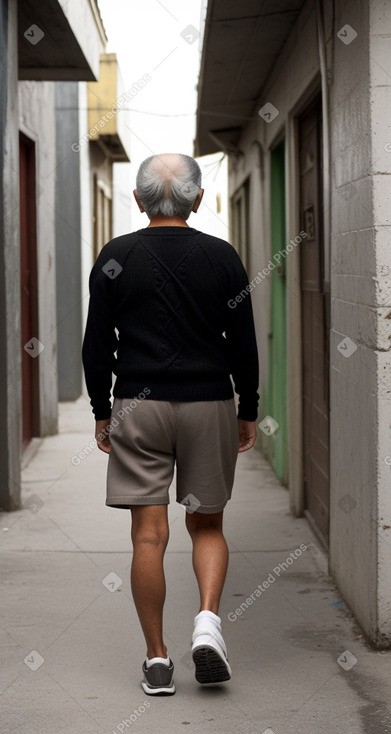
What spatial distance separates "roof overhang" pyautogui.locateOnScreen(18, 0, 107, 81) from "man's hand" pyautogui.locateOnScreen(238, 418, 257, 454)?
3.84 metres

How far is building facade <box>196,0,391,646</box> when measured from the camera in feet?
13.0

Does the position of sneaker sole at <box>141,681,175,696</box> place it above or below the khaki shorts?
below

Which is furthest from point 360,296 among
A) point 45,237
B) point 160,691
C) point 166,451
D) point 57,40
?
point 45,237

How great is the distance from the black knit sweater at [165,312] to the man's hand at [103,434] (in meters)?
0.13

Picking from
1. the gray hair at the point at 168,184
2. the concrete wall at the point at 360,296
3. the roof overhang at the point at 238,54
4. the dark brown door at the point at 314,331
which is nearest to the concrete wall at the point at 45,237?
the roof overhang at the point at 238,54

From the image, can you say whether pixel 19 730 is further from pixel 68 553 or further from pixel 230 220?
pixel 230 220

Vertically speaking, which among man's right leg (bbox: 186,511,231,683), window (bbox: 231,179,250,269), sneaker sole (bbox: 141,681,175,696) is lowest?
sneaker sole (bbox: 141,681,175,696)

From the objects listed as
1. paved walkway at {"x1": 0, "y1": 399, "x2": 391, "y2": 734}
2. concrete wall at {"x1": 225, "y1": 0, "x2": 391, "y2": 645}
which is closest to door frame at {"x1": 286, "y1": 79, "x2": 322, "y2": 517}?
paved walkway at {"x1": 0, "y1": 399, "x2": 391, "y2": 734}

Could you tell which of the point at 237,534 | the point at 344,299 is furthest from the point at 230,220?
the point at 344,299

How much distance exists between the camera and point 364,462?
4.20 m

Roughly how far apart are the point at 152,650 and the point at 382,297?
4.75ft

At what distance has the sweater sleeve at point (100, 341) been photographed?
369cm

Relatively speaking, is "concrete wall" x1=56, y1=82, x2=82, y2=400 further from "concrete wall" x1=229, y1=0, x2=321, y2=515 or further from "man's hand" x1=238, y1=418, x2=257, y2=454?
"man's hand" x1=238, y1=418, x2=257, y2=454

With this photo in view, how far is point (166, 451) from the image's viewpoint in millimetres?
3695
